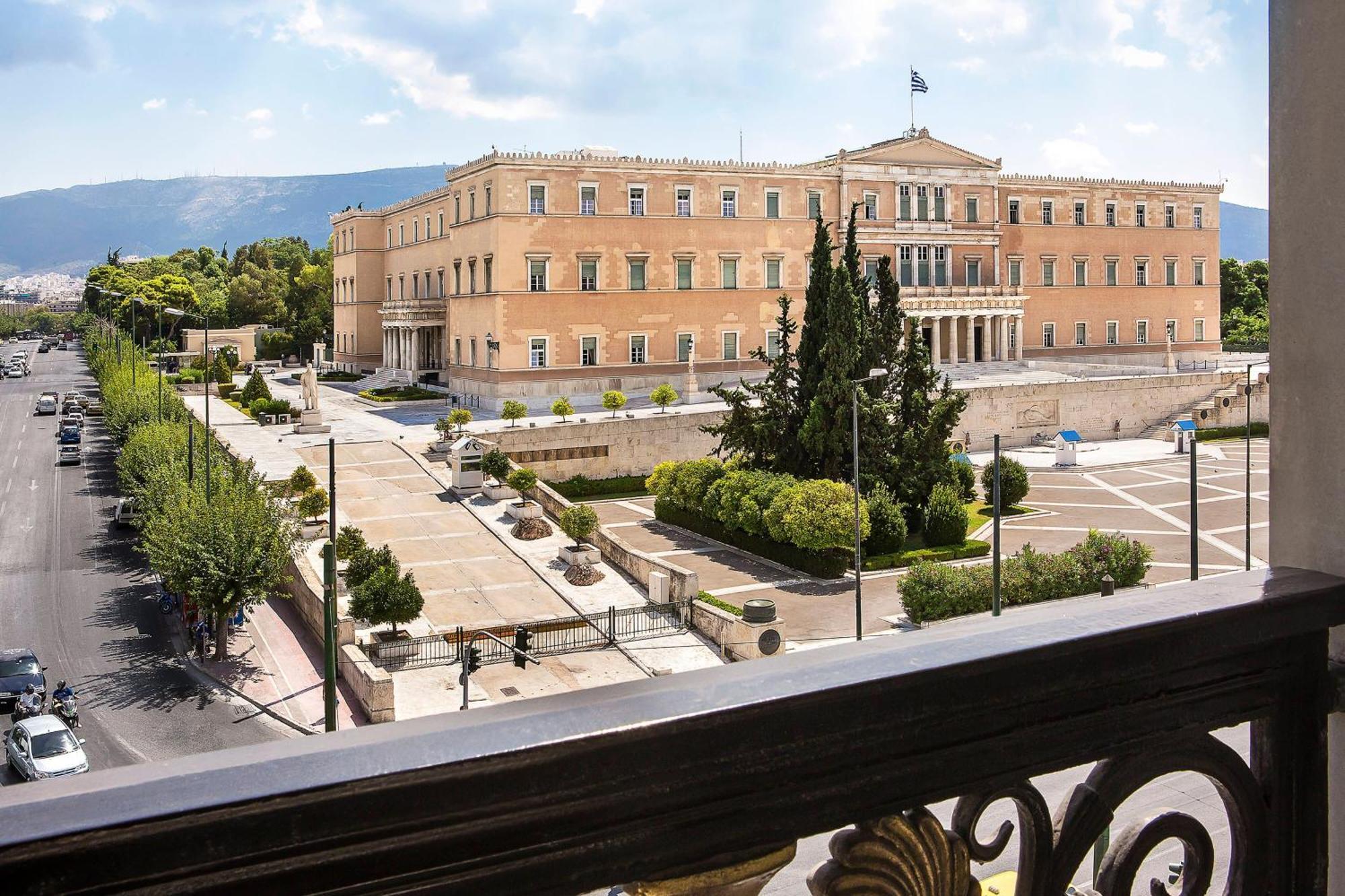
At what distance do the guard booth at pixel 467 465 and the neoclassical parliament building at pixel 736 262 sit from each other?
1273 cm

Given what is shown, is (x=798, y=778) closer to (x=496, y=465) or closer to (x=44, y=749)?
(x=44, y=749)

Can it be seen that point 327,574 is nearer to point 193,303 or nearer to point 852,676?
point 852,676

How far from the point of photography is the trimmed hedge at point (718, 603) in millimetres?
23969

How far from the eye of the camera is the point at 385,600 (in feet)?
70.6

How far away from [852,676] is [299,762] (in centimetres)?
66

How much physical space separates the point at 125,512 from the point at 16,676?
1514 cm

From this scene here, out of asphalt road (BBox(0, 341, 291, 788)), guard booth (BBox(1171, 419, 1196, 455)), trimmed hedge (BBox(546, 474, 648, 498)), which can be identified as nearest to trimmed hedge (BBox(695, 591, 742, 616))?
asphalt road (BBox(0, 341, 291, 788))

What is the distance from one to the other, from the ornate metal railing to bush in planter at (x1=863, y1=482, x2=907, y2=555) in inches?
1074

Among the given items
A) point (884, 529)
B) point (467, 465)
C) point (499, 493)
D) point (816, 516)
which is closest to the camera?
point (816, 516)

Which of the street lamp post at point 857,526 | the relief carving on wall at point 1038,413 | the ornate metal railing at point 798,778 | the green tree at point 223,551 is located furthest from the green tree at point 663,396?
the ornate metal railing at point 798,778

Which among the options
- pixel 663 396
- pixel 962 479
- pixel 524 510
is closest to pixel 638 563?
pixel 524 510

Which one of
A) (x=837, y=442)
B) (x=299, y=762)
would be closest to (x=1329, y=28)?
(x=299, y=762)

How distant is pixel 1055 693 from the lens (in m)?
1.73

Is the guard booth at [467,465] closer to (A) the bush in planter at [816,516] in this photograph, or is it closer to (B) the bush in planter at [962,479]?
(A) the bush in planter at [816,516]
